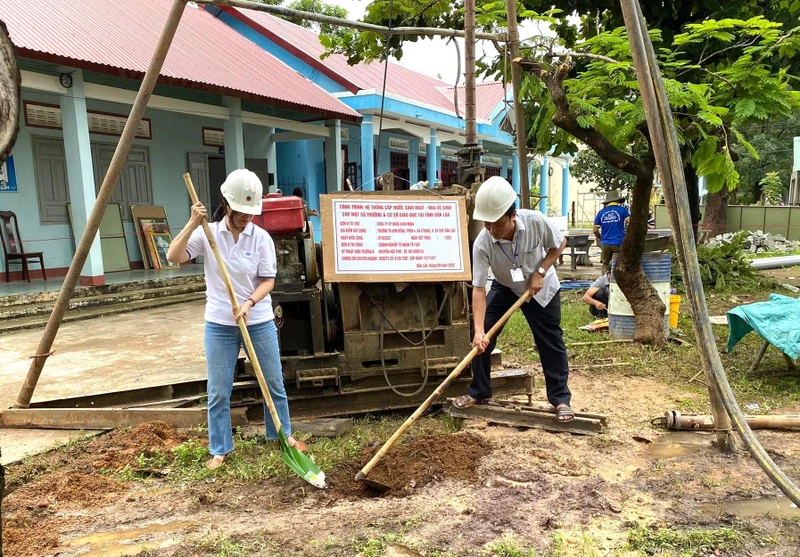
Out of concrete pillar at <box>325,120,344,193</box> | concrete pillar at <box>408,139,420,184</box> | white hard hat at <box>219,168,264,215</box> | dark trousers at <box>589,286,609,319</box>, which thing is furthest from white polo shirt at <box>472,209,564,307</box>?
concrete pillar at <box>408,139,420,184</box>

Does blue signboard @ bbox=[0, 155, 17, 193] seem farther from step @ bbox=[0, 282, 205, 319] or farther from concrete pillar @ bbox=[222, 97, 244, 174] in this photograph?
concrete pillar @ bbox=[222, 97, 244, 174]

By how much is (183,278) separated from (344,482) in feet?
27.3

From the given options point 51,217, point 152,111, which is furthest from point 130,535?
point 152,111

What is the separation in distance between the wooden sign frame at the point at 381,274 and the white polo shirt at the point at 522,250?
304mm

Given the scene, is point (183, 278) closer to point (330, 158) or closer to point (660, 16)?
point (330, 158)

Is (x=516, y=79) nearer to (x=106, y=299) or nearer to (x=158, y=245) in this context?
(x=106, y=299)

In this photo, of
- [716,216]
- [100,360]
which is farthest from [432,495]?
[716,216]

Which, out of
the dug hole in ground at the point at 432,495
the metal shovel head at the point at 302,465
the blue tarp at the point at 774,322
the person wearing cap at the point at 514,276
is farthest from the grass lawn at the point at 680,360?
the metal shovel head at the point at 302,465

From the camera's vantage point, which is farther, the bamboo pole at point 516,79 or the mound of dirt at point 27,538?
the bamboo pole at point 516,79

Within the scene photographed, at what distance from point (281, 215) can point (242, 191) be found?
2.14ft

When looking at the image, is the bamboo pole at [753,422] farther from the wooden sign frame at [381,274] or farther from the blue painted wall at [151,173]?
the blue painted wall at [151,173]

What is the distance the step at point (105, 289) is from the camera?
335 inches

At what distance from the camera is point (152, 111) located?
1186 centimetres

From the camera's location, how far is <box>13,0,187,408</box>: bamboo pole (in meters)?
4.01
